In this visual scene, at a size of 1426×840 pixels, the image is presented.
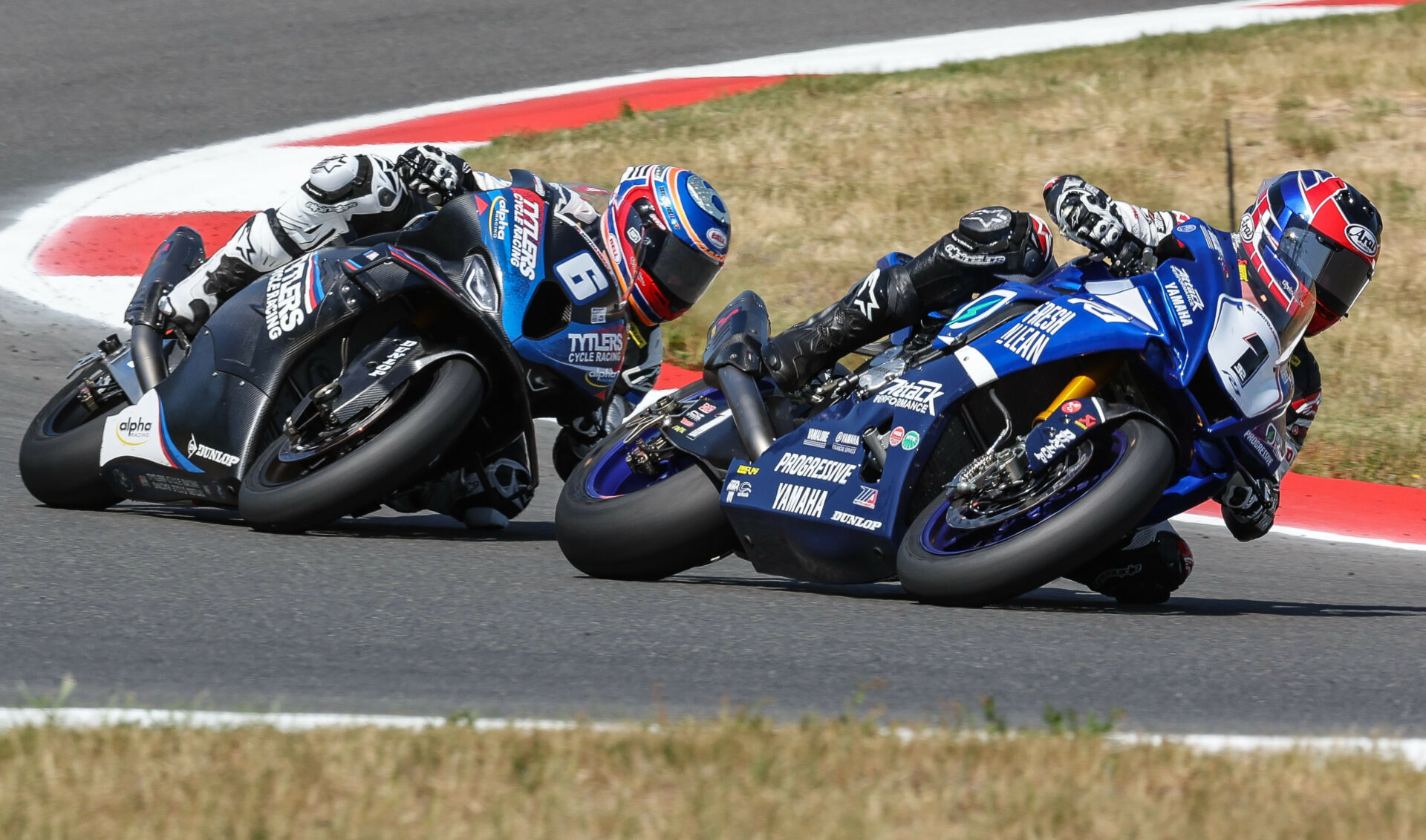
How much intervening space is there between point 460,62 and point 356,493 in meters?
11.4

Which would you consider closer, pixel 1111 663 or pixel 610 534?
pixel 1111 663

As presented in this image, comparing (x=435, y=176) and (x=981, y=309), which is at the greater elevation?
(x=435, y=176)

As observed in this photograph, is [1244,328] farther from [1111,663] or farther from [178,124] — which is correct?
[178,124]

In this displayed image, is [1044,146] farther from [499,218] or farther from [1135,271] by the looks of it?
[1135,271]

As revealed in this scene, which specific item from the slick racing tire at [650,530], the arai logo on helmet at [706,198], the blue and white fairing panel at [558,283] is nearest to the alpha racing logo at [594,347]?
the blue and white fairing panel at [558,283]

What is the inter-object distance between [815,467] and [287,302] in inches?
74.1

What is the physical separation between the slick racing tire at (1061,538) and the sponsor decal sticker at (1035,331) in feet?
1.07

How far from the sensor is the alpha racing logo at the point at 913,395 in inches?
197

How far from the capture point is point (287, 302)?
589 centimetres

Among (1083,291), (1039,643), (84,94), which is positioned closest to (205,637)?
(1039,643)

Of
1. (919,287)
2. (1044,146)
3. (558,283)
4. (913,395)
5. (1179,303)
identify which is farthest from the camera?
(1044,146)

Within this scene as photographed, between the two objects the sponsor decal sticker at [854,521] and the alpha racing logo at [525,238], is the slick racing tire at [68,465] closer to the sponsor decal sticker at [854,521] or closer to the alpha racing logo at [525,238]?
the alpha racing logo at [525,238]

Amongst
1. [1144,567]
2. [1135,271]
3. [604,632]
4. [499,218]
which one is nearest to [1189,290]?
[1135,271]

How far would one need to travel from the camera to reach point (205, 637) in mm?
4191
